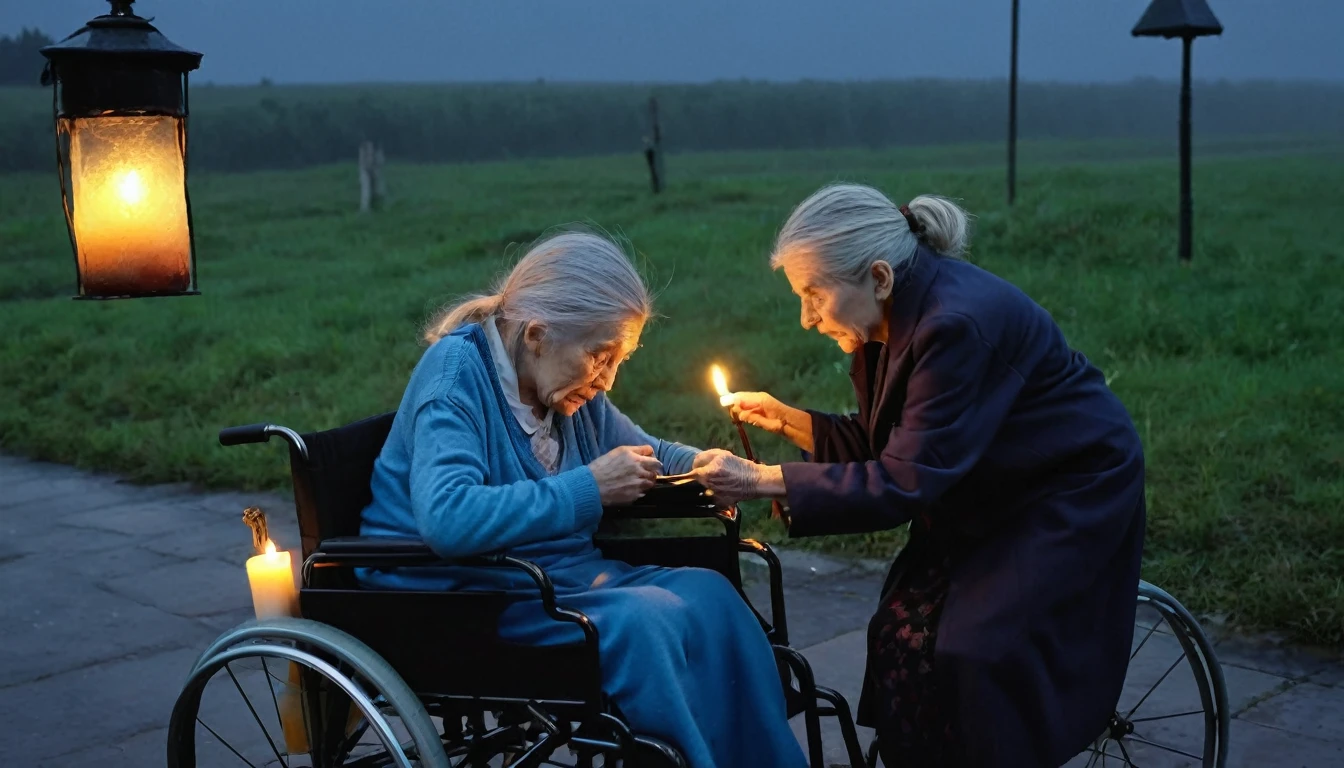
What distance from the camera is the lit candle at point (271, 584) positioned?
9.16ft

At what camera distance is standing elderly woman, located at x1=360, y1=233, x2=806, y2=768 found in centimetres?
255

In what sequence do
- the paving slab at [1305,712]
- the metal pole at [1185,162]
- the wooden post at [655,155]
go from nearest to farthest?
the paving slab at [1305,712]
the metal pole at [1185,162]
the wooden post at [655,155]

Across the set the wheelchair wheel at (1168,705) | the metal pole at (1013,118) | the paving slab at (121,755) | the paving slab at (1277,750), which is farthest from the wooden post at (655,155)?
the paving slab at (1277,750)

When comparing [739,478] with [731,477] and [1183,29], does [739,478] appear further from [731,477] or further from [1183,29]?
[1183,29]

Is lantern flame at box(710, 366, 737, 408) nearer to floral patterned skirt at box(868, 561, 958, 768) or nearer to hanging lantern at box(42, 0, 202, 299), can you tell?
floral patterned skirt at box(868, 561, 958, 768)

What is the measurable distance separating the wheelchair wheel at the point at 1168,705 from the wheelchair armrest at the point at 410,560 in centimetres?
127

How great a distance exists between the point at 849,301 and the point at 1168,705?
1802mm

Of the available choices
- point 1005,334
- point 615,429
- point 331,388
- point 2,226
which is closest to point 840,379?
point 331,388

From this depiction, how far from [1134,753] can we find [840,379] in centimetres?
394

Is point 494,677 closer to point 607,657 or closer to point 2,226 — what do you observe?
point 607,657

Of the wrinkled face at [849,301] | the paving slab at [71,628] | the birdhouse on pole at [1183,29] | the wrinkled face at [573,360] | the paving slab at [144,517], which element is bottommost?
the paving slab at [144,517]

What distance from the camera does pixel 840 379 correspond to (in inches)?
289

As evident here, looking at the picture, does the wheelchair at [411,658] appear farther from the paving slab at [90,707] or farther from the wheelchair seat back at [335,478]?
the paving slab at [90,707]

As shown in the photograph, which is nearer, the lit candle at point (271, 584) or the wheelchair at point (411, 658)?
the wheelchair at point (411, 658)
